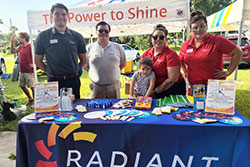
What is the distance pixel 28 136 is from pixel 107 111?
691 mm

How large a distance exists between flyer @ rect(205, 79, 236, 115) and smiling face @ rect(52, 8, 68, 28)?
1.75 meters

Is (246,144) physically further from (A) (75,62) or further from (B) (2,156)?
(B) (2,156)

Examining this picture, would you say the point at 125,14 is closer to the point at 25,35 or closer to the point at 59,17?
the point at 59,17

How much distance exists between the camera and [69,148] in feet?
4.81

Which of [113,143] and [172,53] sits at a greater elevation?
[172,53]

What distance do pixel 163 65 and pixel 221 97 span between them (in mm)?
729

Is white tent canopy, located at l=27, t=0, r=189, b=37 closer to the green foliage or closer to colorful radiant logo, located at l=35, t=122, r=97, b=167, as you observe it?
the green foliage

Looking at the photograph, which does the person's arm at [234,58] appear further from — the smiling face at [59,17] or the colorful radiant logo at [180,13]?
the smiling face at [59,17]

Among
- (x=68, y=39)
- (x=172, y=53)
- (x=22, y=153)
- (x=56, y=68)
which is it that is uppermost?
(x=68, y=39)

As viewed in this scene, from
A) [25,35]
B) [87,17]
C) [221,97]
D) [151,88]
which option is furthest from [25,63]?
[221,97]

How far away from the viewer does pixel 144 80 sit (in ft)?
6.72

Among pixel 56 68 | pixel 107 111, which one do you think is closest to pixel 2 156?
pixel 56 68

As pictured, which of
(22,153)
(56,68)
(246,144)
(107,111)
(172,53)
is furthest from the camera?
(56,68)

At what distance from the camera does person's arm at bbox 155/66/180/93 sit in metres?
1.94
